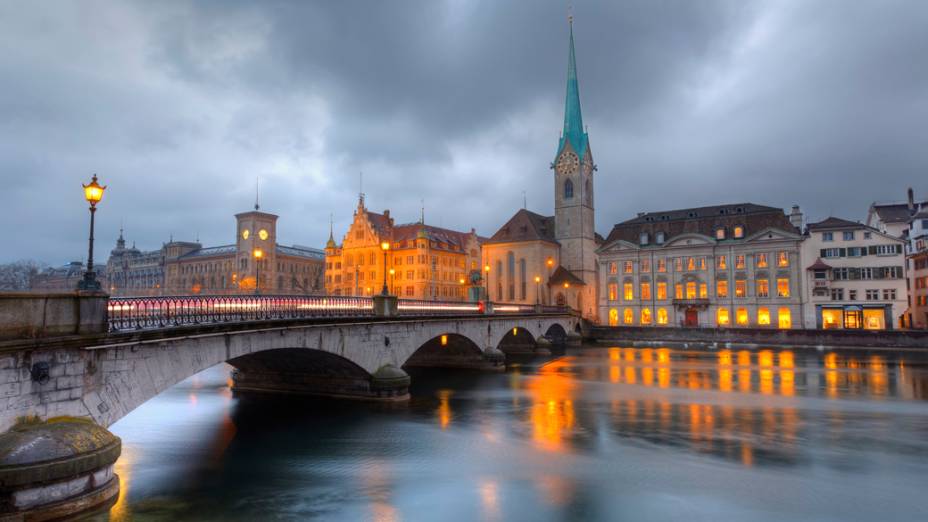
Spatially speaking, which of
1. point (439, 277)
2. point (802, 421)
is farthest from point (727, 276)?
point (802, 421)

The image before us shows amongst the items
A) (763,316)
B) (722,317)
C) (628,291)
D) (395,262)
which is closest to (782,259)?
(763,316)

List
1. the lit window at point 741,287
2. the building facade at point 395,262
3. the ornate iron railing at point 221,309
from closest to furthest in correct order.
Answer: the ornate iron railing at point 221,309 → the lit window at point 741,287 → the building facade at point 395,262

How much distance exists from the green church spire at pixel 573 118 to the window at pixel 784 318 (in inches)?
1715

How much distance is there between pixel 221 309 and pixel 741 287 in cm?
7787

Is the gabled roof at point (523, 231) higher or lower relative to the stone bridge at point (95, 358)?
higher

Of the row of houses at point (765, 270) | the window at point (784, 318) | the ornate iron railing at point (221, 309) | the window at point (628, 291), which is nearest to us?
the ornate iron railing at point (221, 309)

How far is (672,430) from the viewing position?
2448 centimetres

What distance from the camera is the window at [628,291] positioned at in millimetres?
89562

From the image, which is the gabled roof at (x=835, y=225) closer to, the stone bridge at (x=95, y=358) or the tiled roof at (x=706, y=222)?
the tiled roof at (x=706, y=222)

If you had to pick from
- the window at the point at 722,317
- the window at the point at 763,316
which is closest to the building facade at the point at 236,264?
the window at the point at 722,317

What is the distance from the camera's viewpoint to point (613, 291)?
9144 centimetres

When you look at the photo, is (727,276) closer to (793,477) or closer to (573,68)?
(573,68)

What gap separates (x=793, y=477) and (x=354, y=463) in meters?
14.4

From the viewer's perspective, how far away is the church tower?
3994 inches
